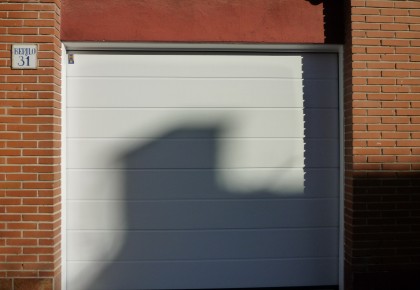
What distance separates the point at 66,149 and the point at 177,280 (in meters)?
1.71

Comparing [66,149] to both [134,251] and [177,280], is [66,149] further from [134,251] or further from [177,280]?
[177,280]

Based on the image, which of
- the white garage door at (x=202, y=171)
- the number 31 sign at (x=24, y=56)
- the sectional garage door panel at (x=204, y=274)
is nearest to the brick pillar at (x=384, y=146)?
the white garage door at (x=202, y=171)

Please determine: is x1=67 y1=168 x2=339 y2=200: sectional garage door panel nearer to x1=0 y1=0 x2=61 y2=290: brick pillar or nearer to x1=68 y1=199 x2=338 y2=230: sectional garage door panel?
x1=68 y1=199 x2=338 y2=230: sectional garage door panel

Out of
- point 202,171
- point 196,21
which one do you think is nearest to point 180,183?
point 202,171

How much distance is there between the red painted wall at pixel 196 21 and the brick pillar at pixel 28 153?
0.34 metres

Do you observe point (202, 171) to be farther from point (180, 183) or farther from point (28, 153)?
point (28, 153)

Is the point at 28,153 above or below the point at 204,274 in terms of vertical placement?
above

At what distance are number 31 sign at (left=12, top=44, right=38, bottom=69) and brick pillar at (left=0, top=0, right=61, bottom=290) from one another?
0.04m

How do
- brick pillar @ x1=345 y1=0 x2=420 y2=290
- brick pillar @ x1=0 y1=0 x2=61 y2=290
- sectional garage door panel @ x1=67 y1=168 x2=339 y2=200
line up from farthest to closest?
sectional garage door panel @ x1=67 y1=168 x2=339 y2=200 < brick pillar @ x1=345 y1=0 x2=420 y2=290 < brick pillar @ x1=0 y1=0 x2=61 y2=290

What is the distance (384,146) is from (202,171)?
5.86 ft

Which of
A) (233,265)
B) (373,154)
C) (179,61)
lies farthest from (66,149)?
(373,154)

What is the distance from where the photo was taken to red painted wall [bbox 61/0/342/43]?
4.83 metres

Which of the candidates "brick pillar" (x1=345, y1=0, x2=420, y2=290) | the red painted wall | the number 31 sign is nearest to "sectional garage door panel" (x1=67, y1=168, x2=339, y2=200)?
"brick pillar" (x1=345, y1=0, x2=420, y2=290)

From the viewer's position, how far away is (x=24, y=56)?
463 centimetres
